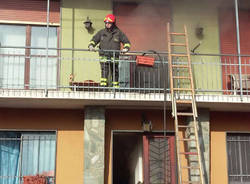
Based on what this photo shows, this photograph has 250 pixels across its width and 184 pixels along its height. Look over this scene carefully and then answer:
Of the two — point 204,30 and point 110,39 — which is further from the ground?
point 204,30

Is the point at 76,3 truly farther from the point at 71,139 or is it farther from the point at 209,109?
the point at 209,109

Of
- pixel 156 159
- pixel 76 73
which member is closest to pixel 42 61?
pixel 76 73

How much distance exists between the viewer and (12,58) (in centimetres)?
1110

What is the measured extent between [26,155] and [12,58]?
2809mm

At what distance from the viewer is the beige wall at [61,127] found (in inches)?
396

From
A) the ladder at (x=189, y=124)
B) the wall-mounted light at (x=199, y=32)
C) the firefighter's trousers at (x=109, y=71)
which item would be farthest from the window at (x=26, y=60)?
the wall-mounted light at (x=199, y=32)

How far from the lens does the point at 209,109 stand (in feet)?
34.2

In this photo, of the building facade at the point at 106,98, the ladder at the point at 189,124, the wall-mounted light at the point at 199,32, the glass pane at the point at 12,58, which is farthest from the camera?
the wall-mounted light at the point at 199,32

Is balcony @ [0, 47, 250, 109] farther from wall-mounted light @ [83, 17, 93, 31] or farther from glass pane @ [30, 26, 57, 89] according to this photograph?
wall-mounted light @ [83, 17, 93, 31]

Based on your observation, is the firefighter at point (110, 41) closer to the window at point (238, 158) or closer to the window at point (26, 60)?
the window at point (26, 60)

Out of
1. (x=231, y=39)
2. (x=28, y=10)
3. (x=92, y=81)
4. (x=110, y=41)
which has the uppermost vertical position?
(x=28, y=10)

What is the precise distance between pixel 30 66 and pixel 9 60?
602mm

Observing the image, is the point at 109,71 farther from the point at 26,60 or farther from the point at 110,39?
the point at 26,60

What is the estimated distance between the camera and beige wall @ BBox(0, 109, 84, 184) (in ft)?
33.0
